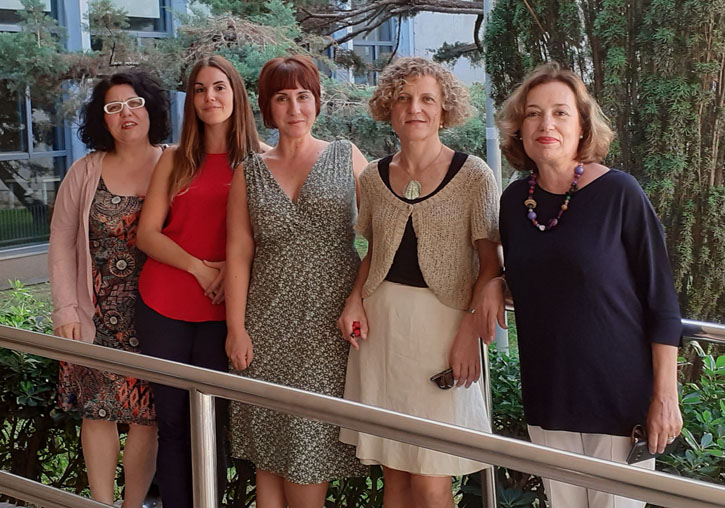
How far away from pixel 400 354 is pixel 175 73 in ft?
13.2

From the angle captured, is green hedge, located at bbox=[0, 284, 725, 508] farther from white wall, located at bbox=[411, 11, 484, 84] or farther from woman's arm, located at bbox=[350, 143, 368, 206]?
white wall, located at bbox=[411, 11, 484, 84]

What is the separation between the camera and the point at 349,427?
1502 millimetres

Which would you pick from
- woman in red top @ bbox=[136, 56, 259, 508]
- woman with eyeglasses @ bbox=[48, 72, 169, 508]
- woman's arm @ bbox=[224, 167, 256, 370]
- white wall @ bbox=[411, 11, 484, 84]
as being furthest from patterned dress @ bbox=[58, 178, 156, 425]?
white wall @ bbox=[411, 11, 484, 84]

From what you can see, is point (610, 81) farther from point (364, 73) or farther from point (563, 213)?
point (563, 213)

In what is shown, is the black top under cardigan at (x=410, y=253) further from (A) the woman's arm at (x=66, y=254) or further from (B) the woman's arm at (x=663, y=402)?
(A) the woman's arm at (x=66, y=254)

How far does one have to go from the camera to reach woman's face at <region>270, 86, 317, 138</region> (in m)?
2.38

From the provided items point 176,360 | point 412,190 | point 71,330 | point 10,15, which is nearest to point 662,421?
point 412,190

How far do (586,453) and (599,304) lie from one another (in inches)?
12.8

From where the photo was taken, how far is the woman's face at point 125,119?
268 centimetres

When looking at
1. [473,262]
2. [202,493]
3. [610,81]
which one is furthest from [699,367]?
[202,493]

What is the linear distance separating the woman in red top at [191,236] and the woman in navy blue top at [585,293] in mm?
923

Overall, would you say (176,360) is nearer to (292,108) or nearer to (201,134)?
(201,134)

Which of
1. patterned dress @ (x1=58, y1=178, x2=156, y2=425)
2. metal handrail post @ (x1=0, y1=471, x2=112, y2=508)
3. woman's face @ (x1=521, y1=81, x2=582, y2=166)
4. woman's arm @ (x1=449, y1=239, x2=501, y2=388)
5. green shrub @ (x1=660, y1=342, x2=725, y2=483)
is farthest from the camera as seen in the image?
patterned dress @ (x1=58, y1=178, x2=156, y2=425)

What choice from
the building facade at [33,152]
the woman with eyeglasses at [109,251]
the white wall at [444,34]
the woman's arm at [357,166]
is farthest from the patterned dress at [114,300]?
the white wall at [444,34]
